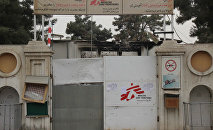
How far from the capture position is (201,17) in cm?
1797

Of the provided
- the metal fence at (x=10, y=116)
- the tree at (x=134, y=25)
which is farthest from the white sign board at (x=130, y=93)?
the tree at (x=134, y=25)

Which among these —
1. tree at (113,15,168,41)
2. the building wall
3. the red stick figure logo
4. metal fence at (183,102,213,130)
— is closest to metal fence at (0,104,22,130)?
the building wall

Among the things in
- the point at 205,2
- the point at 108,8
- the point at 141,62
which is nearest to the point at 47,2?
the point at 108,8

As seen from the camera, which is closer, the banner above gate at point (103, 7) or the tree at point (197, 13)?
the banner above gate at point (103, 7)

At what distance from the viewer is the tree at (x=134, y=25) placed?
4584cm

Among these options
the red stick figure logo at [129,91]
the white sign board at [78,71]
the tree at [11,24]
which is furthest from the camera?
the tree at [11,24]

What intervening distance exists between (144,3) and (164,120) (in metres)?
5.40

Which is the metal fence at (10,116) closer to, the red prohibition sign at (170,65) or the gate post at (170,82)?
the gate post at (170,82)

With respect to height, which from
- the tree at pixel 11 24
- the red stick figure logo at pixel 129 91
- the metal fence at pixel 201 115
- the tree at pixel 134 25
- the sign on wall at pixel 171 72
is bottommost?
the metal fence at pixel 201 115

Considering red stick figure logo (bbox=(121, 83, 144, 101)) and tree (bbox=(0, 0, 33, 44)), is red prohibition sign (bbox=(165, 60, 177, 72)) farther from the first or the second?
tree (bbox=(0, 0, 33, 44))

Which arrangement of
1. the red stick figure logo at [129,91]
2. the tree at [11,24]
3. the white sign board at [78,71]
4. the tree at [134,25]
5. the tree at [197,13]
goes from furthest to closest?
the tree at [134,25] < the tree at [11,24] < the tree at [197,13] < the white sign board at [78,71] < the red stick figure logo at [129,91]

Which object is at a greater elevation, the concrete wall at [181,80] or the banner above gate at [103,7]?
the banner above gate at [103,7]

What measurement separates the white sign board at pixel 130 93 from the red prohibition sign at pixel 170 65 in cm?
58

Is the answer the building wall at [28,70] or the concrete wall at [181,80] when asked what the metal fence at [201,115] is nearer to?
the concrete wall at [181,80]
